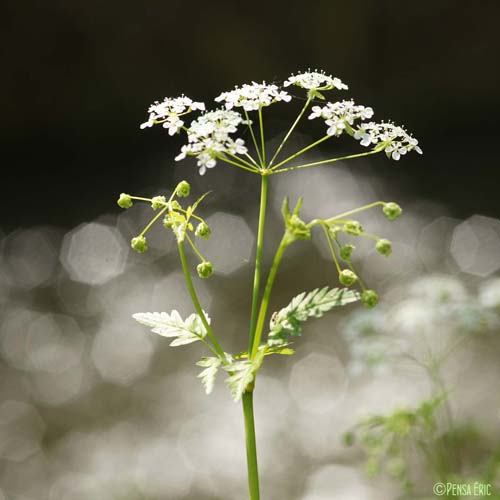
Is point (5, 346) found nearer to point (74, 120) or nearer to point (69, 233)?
point (69, 233)

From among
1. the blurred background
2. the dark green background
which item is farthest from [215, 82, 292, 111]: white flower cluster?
the dark green background

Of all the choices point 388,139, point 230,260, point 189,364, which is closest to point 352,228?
point 388,139

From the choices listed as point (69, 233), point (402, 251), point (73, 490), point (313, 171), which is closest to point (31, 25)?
point (69, 233)

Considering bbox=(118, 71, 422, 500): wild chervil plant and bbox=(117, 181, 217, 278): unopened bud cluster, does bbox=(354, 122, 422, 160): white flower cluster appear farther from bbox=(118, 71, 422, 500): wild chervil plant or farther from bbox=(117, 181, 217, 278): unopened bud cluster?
bbox=(117, 181, 217, 278): unopened bud cluster

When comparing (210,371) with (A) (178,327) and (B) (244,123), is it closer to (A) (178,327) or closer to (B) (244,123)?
(A) (178,327)

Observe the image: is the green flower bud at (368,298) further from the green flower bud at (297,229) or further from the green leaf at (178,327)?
the green leaf at (178,327)
